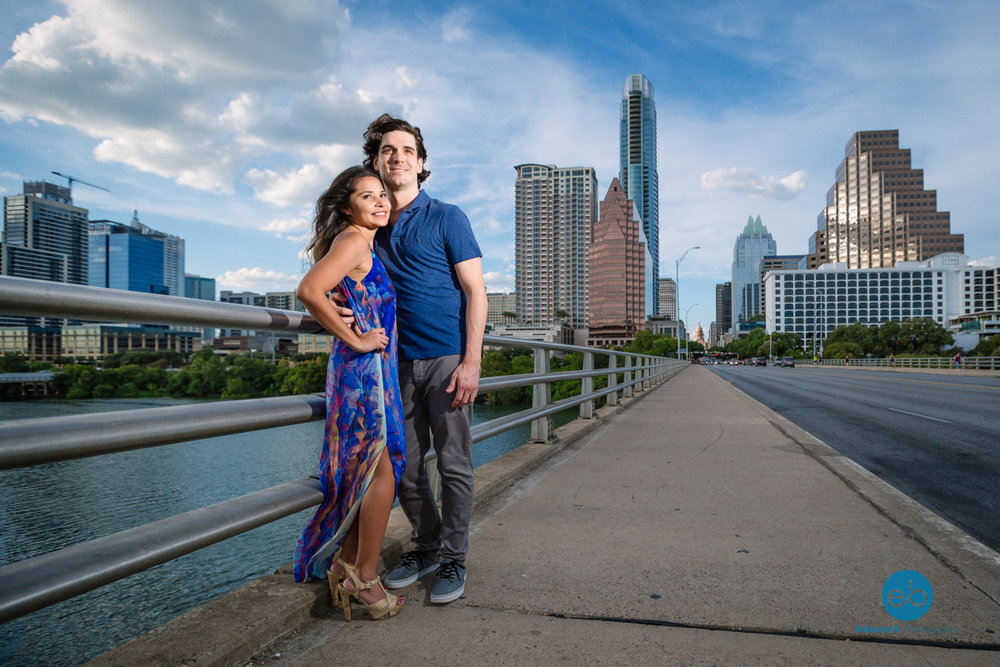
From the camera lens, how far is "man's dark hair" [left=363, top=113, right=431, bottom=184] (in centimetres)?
268

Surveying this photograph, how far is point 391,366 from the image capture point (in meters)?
2.30

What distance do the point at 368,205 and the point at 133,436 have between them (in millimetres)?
1162

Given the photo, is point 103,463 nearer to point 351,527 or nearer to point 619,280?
point 351,527

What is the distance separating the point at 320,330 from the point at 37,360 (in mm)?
1031

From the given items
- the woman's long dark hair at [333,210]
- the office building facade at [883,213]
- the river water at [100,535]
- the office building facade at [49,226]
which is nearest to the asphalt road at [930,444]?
the woman's long dark hair at [333,210]

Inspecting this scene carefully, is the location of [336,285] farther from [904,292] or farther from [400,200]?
[904,292]

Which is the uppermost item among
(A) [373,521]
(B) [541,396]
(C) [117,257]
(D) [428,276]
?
(C) [117,257]

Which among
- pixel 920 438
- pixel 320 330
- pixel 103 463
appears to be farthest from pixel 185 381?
pixel 920 438

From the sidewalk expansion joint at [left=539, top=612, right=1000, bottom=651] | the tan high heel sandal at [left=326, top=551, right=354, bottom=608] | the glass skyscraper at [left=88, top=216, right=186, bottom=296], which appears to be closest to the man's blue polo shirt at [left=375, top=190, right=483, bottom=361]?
the tan high heel sandal at [left=326, top=551, right=354, bottom=608]

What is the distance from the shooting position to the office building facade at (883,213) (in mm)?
170500

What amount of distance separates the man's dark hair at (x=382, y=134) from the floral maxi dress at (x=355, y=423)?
72 cm

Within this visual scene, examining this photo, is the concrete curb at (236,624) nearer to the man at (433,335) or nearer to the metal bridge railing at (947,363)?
the man at (433,335)

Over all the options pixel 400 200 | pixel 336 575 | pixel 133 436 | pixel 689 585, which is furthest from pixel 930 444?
pixel 133 436

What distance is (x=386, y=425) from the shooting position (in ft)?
7.32
